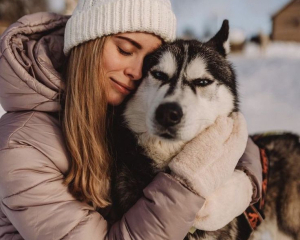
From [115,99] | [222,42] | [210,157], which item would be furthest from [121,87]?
[222,42]

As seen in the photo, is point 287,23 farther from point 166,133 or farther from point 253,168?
point 166,133

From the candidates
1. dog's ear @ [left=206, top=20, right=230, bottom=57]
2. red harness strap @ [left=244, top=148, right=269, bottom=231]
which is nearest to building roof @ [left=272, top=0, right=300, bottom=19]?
dog's ear @ [left=206, top=20, right=230, bottom=57]

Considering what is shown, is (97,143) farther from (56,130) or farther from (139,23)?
(139,23)

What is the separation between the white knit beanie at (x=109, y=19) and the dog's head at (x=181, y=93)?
0.21 meters

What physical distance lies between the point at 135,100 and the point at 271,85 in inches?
240

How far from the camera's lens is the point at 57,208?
4.23ft

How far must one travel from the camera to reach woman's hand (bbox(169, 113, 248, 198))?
1292 millimetres

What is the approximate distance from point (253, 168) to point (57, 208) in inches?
38.2

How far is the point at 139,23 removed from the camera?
146cm

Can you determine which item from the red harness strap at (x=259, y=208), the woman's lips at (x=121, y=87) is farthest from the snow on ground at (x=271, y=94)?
the woman's lips at (x=121, y=87)

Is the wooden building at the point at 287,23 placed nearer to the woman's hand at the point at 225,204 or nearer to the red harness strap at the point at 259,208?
the red harness strap at the point at 259,208

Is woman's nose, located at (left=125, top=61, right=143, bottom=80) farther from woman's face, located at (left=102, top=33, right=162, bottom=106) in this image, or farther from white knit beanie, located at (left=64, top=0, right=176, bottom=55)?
white knit beanie, located at (left=64, top=0, right=176, bottom=55)

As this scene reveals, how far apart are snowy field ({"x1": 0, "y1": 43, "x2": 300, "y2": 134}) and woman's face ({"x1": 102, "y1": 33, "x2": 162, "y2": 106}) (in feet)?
5.41

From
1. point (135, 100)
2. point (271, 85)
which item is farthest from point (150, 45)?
point (271, 85)
